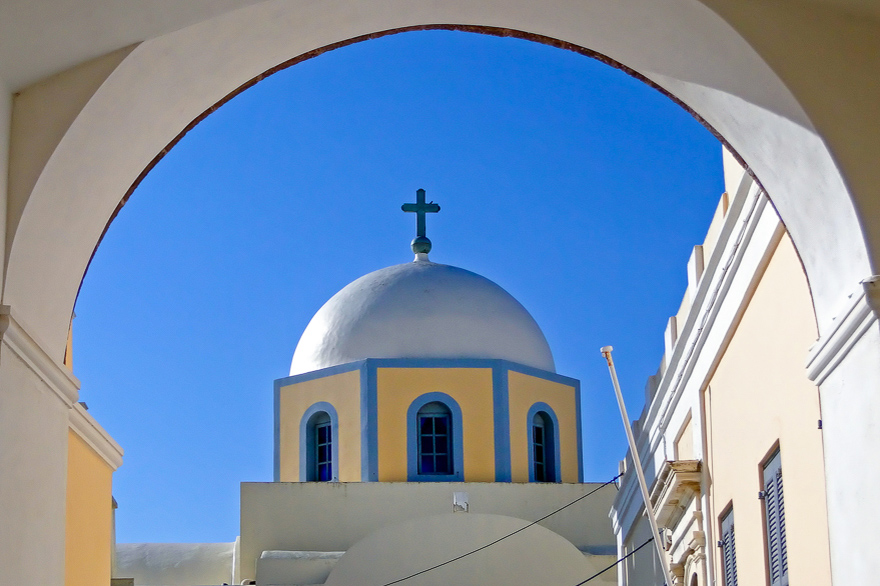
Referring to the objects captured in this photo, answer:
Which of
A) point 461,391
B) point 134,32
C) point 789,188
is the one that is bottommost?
point 789,188

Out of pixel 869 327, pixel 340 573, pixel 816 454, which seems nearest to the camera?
pixel 869 327

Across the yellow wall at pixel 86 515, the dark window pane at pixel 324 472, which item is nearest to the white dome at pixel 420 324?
the dark window pane at pixel 324 472

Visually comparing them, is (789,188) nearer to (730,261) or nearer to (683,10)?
(683,10)

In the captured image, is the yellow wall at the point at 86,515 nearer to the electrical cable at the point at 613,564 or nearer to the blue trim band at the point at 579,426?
the electrical cable at the point at 613,564

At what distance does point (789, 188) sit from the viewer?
5102 mm

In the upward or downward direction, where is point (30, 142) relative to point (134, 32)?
downward

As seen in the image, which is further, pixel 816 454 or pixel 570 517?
pixel 570 517

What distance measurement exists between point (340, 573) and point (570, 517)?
3.99m

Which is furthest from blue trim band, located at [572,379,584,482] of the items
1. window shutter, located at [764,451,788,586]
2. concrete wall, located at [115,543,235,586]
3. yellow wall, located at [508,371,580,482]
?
window shutter, located at [764,451,788,586]

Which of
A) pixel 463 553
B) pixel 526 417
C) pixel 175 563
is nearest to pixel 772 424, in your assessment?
pixel 463 553

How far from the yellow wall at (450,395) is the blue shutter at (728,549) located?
981cm

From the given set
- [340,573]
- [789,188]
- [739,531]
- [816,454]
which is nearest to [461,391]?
[340,573]

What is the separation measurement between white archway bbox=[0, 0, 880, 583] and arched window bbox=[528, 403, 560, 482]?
47.8 feet

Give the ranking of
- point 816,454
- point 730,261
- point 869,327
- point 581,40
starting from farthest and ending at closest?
→ point 730,261, point 816,454, point 581,40, point 869,327
